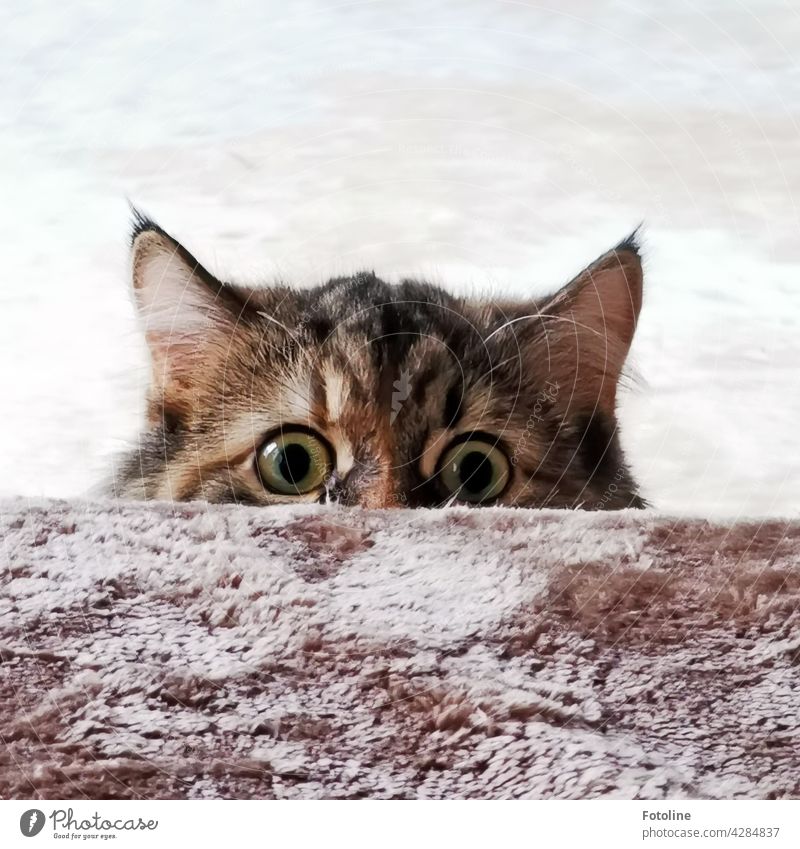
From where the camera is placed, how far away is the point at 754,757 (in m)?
0.64

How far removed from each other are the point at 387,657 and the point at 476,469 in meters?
0.34

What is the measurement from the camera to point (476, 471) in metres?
0.96

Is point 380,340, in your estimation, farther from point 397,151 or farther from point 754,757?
point 754,757

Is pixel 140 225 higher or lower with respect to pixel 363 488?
higher

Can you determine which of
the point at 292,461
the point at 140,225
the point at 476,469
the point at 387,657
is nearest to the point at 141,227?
the point at 140,225

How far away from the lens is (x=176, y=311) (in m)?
0.94

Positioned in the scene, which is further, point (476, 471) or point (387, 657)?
point (476, 471)

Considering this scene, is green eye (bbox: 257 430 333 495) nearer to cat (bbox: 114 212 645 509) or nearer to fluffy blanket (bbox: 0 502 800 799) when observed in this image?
cat (bbox: 114 212 645 509)

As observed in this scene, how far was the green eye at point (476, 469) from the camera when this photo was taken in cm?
95

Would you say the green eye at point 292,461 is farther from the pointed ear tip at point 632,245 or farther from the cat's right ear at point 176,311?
the pointed ear tip at point 632,245

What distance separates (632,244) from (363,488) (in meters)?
0.34

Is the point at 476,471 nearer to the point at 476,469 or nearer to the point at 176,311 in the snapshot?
the point at 476,469

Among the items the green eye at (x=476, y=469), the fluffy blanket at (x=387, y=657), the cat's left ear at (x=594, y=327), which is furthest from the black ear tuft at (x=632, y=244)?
the fluffy blanket at (x=387, y=657)
